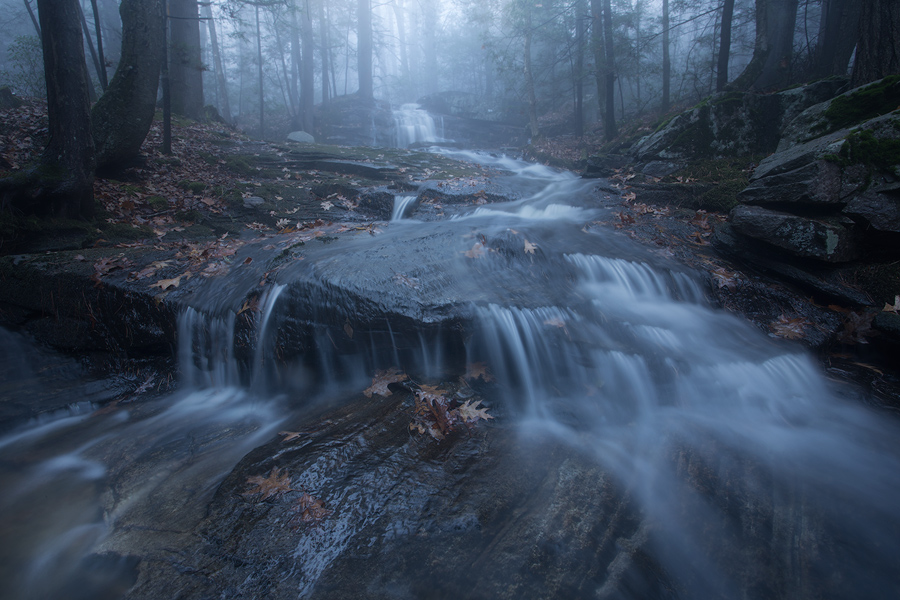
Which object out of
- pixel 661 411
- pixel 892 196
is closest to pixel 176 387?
pixel 661 411

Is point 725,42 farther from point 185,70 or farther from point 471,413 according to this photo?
point 185,70

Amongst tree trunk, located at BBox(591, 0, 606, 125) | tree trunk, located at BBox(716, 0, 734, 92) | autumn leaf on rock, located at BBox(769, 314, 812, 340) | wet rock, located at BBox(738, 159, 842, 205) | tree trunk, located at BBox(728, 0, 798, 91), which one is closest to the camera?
autumn leaf on rock, located at BBox(769, 314, 812, 340)

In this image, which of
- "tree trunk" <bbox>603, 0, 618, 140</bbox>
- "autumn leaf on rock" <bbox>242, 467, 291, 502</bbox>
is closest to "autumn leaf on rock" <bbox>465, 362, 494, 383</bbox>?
"autumn leaf on rock" <bbox>242, 467, 291, 502</bbox>

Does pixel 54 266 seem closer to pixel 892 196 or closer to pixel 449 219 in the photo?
pixel 449 219

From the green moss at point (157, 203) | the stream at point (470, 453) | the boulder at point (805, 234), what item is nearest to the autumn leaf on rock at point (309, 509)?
the stream at point (470, 453)

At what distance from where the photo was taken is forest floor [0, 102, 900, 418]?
16.0 feet

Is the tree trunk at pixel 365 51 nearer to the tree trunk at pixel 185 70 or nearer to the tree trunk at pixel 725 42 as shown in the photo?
the tree trunk at pixel 185 70

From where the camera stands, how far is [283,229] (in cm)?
763

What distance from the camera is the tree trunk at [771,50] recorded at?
1144cm

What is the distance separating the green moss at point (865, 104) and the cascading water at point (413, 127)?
2109 cm

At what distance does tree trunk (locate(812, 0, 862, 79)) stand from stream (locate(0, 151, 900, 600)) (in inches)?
395

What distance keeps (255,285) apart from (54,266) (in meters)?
2.52

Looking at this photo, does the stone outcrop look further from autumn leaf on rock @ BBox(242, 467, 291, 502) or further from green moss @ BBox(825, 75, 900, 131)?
autumn leaf on rock @ BBox(242, 467, 291, 502)

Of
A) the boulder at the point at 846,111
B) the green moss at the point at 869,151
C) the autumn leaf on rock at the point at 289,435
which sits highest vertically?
the boulder at the point at 846,111
